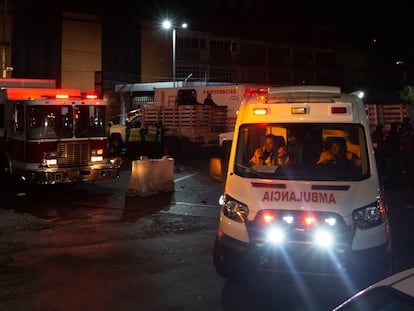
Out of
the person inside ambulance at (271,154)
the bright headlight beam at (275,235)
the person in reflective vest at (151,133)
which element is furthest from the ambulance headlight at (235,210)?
the person in reflective vest at (151,133)

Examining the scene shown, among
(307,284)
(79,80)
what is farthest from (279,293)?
(79,80)

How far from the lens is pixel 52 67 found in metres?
44.0

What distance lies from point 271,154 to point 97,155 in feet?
24.2

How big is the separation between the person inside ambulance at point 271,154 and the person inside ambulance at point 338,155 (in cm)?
45

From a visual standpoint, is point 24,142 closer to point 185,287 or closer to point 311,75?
point 185,287

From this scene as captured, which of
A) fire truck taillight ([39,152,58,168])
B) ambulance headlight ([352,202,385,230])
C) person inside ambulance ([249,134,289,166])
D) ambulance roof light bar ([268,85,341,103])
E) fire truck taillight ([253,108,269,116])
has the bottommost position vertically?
ambulance headlight ([352,202,385,230])

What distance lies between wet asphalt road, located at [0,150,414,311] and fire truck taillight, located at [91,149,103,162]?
94cm

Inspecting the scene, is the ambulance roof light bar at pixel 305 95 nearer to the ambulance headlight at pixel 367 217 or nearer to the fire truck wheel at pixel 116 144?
the ambulance headlight at pixel 367 217

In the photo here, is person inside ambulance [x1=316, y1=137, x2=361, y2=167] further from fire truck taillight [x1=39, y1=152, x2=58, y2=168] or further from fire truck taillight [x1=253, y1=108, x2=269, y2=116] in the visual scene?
fire truck taillight [x1=39, y1=152, x2=58, y2=168]

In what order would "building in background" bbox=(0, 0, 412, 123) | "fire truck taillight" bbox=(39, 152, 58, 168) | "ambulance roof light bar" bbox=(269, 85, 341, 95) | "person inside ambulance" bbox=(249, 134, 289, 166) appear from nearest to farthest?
"person inside ambulance" bbox=(249, 134, 289, 166), "ambulance roof light bar" bbox=(269, 85, 341, 95), "fire truck taillight" bbox=(39, 152, 58, 168), "building in background" bbox=(0, 0, 412, 123)

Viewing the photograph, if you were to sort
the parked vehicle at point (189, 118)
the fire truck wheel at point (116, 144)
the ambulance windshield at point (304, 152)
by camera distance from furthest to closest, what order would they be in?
the fire truck wheel at point (116, 144) → the parked vehicle at point (189, 118) → the ambulance windshield at point (304, 152)

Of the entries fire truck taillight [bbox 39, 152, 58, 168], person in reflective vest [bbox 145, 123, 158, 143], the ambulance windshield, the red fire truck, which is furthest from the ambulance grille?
person in reflective vest [bbox 145, 123, 158, 143]

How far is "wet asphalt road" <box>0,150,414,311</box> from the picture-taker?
5.43 meters

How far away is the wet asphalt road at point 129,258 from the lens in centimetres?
543
